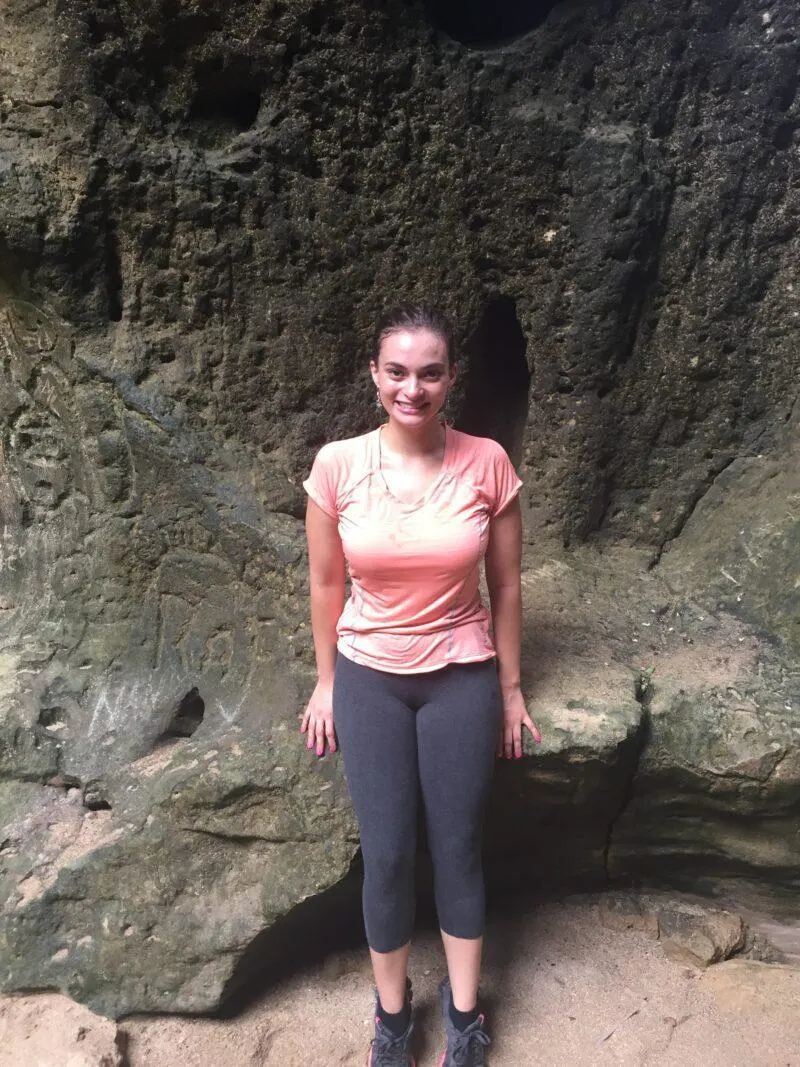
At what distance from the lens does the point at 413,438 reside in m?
1.59

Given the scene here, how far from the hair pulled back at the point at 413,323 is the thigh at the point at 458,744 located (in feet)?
2.19

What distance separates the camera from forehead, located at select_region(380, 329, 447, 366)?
1474 millimetres

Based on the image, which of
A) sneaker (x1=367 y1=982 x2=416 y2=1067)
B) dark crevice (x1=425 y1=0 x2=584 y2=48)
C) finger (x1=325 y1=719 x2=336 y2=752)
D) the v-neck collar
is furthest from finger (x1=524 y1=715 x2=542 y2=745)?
dark crevice (x1=425 y1=0 x2=584 y2=48)

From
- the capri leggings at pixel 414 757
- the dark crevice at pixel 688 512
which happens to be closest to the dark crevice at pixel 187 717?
the capri leggings at pixel 414 757

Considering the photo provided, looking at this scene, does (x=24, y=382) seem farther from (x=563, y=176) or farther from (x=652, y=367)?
(x=652, y=367)

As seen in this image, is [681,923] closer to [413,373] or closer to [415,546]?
[415,546]

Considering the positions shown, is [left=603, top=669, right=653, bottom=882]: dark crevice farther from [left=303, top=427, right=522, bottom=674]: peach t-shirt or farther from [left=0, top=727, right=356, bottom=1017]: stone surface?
[left=0, top=727, right=356, bottom=1017]: stone surface

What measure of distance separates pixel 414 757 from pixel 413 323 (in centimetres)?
89

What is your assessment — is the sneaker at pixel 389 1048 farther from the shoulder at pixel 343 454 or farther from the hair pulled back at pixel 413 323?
the hair pulled back at pixel 413 323

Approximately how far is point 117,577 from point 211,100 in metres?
1.44

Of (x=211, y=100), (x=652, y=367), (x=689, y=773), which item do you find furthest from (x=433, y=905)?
(x=211, y=100)

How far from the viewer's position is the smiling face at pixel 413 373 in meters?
1.48

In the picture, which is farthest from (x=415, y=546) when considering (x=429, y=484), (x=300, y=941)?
(x=300, y=941)

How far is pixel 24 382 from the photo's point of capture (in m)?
2.48
